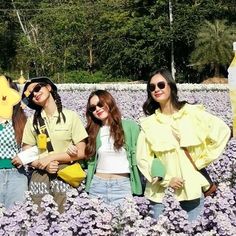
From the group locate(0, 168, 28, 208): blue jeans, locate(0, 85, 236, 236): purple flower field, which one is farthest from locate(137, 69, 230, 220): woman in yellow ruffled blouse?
locate(0, 168, 28, 208): blue jeans

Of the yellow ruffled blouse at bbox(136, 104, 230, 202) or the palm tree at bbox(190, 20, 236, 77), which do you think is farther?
the palm tree at bbox(190, 20, 236, 77)

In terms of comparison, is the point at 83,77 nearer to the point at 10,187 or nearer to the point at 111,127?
the point at 10,187

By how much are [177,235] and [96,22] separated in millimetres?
37757

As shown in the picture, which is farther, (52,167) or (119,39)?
(119,39)

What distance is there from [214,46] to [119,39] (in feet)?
24.6

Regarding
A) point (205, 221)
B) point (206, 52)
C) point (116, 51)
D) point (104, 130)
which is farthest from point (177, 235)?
point (116, 51)

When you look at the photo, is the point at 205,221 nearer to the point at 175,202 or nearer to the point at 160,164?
the point at 175,202

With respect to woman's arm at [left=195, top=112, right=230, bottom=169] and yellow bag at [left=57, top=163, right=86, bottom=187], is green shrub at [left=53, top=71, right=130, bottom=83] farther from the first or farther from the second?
woman's arm at [left=195, top=112, right=230, bottom=169]

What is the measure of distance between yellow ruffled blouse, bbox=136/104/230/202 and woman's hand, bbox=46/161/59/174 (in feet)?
1.90

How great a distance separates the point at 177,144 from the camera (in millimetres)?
4051

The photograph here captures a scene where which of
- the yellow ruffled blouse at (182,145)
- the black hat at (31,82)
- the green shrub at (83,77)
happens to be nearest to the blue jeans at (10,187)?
the black hat at (31,82)

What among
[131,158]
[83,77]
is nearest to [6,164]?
[131,158]

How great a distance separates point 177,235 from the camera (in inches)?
124

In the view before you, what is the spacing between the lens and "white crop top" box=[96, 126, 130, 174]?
13.9 ft
